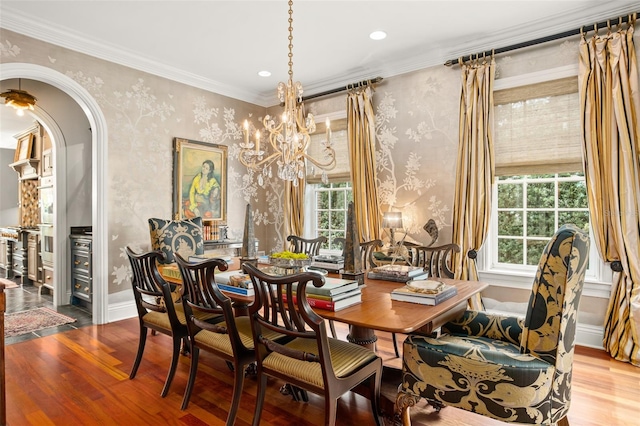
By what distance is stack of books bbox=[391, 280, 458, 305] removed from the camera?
187 centimetres

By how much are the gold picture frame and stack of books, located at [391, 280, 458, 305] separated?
21.0 feet

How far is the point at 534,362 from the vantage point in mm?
1505

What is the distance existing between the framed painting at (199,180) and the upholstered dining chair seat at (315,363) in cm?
314

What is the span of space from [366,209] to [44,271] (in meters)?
4.62

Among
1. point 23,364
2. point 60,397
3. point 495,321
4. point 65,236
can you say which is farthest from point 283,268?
point 65,236

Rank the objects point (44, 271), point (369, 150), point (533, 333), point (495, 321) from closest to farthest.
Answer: point (533, 333) → point (495, 321) → point (369, 150) → point (44, 271)

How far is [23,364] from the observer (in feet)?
9.47

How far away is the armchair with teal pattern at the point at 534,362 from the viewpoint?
57.9 inches

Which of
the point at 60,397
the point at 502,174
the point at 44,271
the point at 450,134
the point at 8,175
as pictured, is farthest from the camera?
the point at 8,175

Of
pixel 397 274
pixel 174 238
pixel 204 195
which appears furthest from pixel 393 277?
pixel 204 195

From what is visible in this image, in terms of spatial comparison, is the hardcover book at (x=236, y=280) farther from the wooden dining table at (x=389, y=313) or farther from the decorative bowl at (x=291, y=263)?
the decorative bowl at (x=291, y=263)

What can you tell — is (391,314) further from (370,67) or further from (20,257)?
(20,257)

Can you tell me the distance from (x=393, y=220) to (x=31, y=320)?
13.4 ft

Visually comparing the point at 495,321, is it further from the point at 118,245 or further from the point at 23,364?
the point at 118,245
